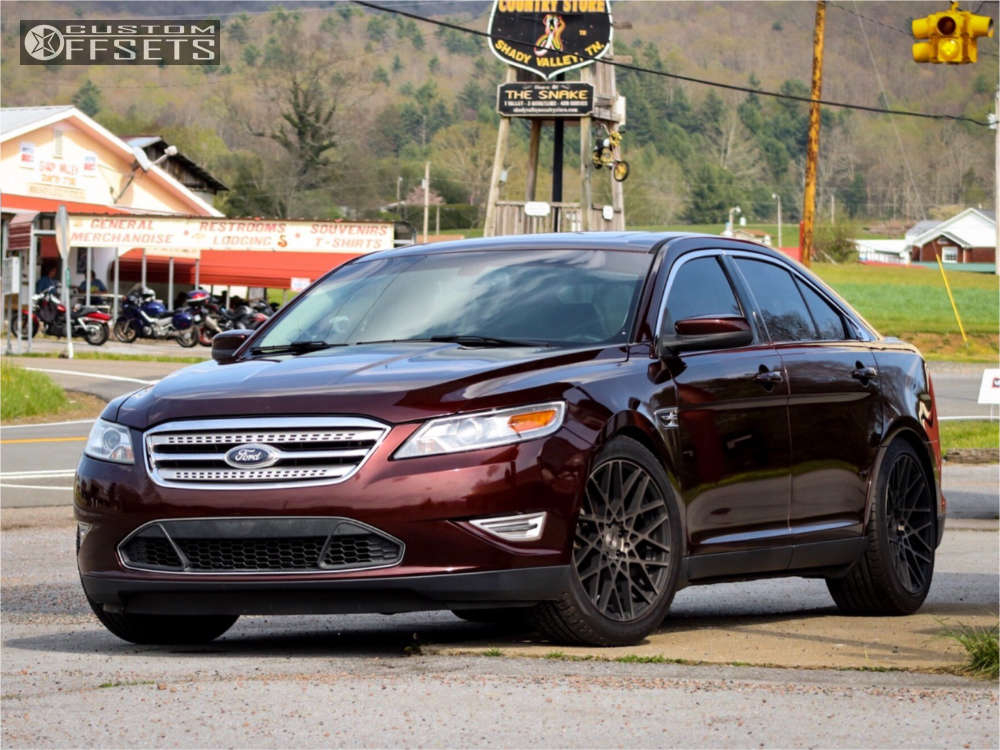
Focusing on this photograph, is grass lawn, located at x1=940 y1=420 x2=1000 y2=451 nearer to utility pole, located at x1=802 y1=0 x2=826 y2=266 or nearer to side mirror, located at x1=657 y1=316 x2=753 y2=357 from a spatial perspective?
side mirror, located at x1=657 y1=316 x2=753 y2=357

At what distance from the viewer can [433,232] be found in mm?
154875

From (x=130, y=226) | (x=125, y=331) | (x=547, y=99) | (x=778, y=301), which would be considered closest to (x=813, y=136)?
(x=547, y=99)

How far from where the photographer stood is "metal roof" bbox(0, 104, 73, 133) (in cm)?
5416

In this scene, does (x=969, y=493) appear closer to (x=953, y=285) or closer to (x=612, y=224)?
(x=612, y=224)

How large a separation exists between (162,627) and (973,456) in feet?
46.5

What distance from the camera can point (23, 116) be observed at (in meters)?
56.3

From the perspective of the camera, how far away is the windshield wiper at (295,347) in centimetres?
757


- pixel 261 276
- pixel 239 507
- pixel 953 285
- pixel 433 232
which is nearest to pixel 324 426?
pixel 239 507

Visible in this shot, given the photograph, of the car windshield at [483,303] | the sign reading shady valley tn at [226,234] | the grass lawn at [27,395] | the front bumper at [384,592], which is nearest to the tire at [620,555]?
the front bumper at [384,592]

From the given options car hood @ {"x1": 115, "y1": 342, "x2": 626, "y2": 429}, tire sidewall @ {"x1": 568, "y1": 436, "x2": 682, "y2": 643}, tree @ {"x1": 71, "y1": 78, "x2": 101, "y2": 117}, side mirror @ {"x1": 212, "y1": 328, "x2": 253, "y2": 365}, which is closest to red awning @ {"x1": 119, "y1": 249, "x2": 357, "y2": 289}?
side mirror @ {"x1": 212, "y1": 328, "x2": 253, "y2": 365}

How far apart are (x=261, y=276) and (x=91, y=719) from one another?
51158 millimetres

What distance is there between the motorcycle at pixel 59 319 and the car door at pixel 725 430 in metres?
35.1

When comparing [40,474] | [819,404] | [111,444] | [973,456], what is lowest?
[40,474]

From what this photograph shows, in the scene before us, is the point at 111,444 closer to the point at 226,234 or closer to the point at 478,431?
the point at 478,431
